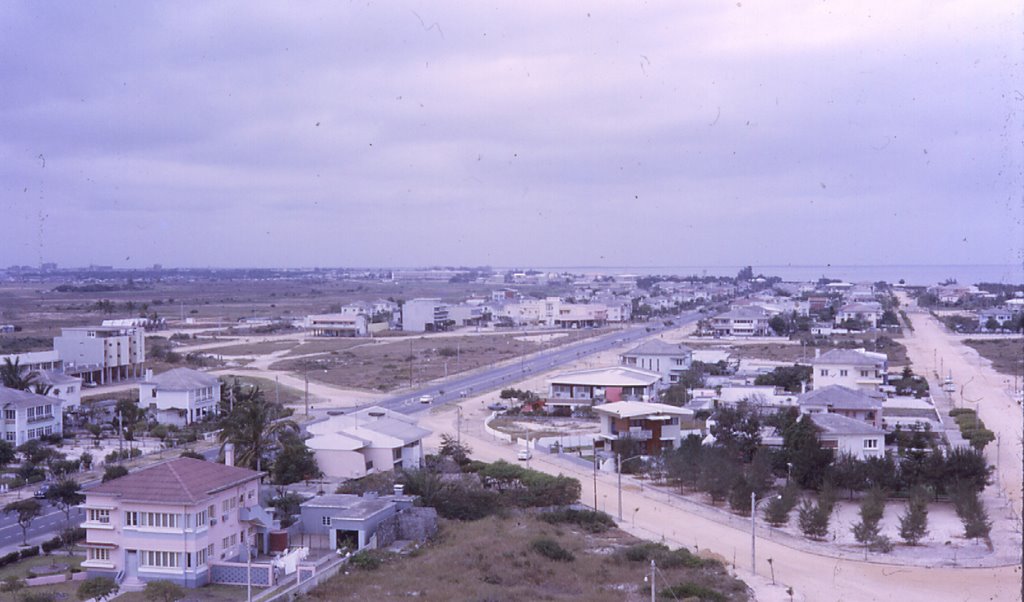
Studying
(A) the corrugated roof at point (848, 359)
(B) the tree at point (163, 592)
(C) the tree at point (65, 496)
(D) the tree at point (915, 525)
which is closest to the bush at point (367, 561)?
(B) the tree at point (163, 592)

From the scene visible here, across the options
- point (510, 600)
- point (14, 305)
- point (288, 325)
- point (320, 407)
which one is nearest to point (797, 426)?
point (510, 600)

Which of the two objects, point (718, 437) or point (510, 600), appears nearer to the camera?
point (510, 600)

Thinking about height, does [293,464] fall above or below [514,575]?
above

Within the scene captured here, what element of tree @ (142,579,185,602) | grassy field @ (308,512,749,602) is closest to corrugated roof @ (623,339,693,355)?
grassy field @ (308,512,749,602)

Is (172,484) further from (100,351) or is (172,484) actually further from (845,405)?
(100,351)

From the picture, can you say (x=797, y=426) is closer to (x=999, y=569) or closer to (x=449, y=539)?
(x=999, y=569)

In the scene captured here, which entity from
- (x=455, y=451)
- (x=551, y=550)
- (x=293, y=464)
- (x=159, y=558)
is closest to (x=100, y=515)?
(x=159, y=558)
